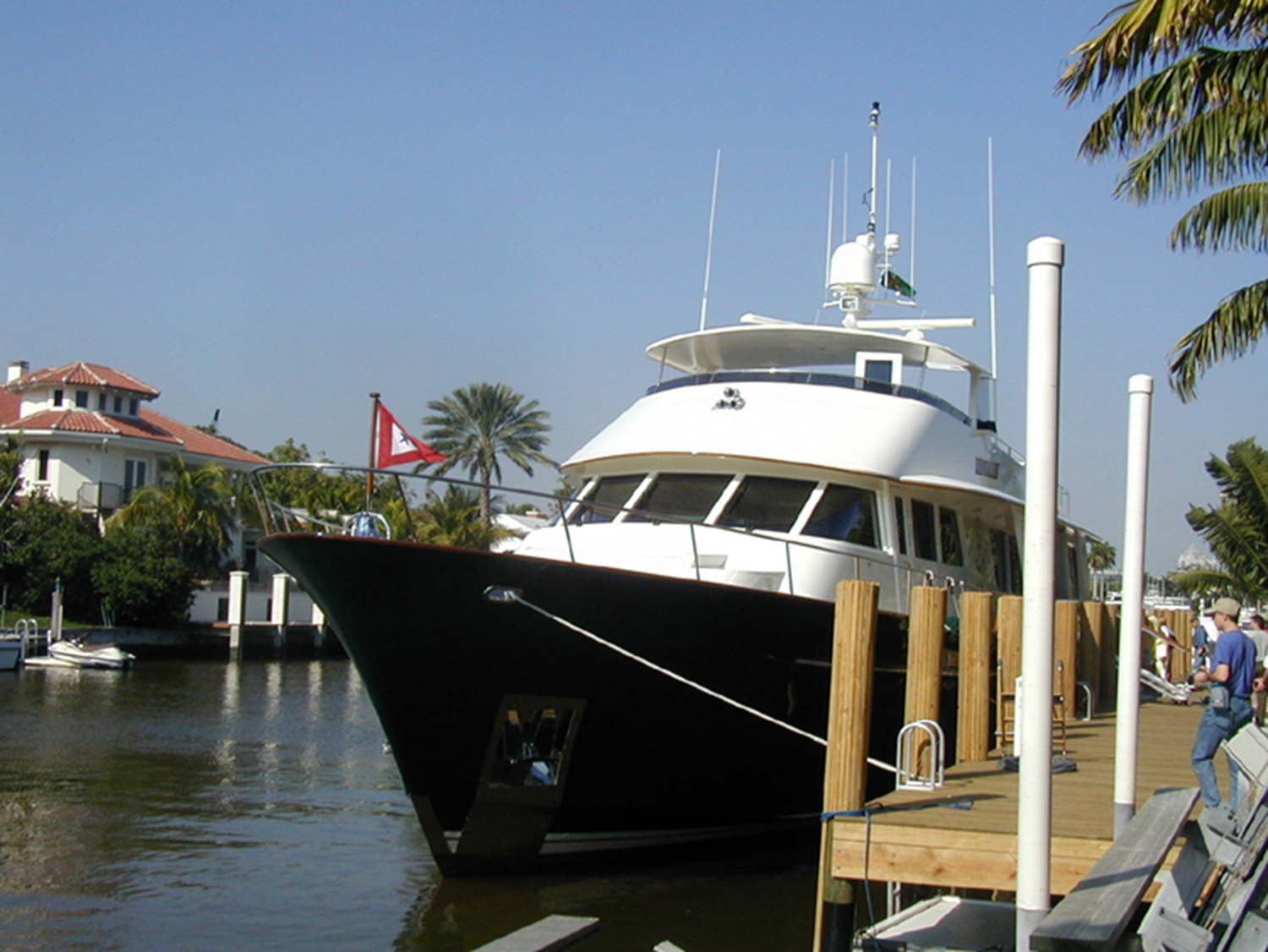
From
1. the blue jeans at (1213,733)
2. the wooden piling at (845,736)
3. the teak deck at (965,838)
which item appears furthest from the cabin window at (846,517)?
the blue jeans at (1213,733)

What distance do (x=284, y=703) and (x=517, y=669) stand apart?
18.4 m

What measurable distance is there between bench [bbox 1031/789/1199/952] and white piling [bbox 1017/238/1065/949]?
24cm

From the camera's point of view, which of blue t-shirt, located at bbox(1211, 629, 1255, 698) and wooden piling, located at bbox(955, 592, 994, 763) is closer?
blue t-shirt, located at bbox(1211, 629, 1255, 698)

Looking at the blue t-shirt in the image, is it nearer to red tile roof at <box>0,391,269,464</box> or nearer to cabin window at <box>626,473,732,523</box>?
cabin window at <box>626,473,732,523</box>

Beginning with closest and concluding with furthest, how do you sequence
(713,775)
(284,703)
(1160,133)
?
(713,775) → (1160,133) → (284,703)

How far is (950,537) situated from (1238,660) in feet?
20.8

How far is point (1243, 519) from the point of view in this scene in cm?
2380

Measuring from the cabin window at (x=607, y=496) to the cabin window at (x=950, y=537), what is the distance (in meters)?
3.31

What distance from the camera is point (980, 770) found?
9.43 meters

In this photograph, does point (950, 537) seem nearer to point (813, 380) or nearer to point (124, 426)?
point (813, 380)

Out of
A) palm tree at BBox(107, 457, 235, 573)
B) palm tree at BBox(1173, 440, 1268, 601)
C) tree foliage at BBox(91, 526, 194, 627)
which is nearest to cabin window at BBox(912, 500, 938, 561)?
palm tree at BBox(1173, 440, 1268, 601)

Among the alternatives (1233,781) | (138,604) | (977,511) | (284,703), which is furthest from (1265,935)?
(138,604)

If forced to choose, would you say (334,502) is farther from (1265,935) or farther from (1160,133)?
(1265,935)

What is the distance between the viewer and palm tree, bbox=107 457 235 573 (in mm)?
42281
